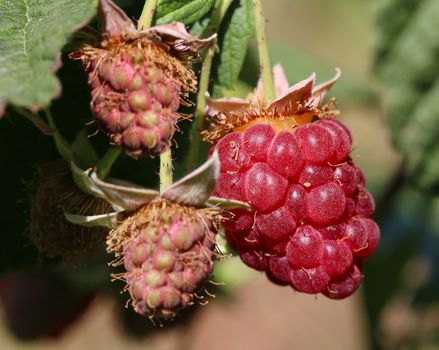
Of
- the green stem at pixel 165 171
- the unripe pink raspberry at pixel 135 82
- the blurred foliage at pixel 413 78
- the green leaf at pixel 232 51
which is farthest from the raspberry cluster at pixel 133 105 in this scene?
the blurred foliage at pixel 413 78

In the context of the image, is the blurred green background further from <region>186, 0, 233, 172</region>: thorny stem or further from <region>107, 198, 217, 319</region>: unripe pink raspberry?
<region>107, 198, 217, 319</region>: unripe pink raspberry

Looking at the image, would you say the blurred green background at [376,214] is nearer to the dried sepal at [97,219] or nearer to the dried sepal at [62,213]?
the dried sepal at [62,213]

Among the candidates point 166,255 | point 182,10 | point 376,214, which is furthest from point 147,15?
point 376,214

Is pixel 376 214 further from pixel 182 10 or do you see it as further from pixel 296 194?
pixel 182 10

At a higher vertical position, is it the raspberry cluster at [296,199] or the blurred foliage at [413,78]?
the raspberry cluster at [296,199]

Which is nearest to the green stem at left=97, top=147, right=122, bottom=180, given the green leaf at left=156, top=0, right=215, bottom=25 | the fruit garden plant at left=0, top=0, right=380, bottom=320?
the fruit garden plant at left=0, top=0, right=380, bottom=320

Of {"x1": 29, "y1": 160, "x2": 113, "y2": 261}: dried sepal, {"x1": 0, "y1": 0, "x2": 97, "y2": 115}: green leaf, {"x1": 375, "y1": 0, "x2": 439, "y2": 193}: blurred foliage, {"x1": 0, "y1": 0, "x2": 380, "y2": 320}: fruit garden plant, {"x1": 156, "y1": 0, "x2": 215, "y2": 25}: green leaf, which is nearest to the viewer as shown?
{"x1": 0, "y1": 0, "x2": 97, "y2": 115}: green leaf

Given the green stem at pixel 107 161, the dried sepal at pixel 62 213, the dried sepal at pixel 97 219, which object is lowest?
the dried sepal at pixel 62 213

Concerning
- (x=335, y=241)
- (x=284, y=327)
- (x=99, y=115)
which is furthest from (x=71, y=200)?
(x=284, y=327)
